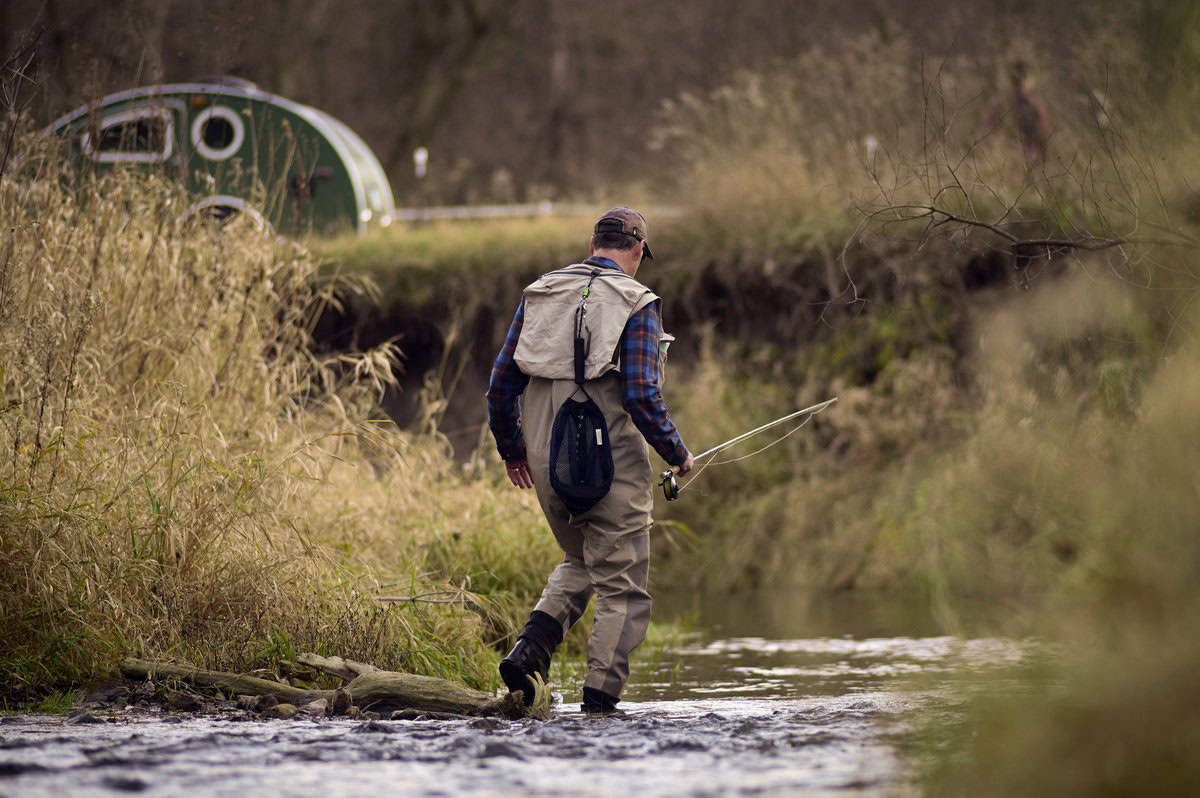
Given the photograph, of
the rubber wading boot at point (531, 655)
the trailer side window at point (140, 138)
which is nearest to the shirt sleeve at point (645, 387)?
the rubber wading boot at point (531, 655)

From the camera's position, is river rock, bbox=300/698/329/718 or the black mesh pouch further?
the black mesh pouch

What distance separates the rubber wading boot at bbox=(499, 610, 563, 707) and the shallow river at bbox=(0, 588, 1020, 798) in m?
0.22

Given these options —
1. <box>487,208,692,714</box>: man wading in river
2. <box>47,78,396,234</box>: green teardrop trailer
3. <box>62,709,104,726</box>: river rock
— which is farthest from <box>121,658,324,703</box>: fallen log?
<box>47,78,396,234</box>: green teardrop trailer

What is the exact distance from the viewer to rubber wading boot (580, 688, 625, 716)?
229 inches

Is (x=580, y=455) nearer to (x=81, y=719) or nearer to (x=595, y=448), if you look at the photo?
(x=595, y=448)

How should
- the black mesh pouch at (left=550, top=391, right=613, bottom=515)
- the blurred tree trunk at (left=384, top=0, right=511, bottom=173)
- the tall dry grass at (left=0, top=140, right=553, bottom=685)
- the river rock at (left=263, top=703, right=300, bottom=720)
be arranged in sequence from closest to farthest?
the river rock at (left=263, top=703, right=300, bottom=720), the black mesh pouch at (left=550, top=391, right=613, bottom=515), the tall dry grass at (left=0, top=140, right=553, bottom=685), the blurred tree trunk at (left=384, top=0, right=511, bottom=173)

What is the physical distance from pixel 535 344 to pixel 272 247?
10.8 feet

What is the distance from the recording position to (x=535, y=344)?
5996 mm

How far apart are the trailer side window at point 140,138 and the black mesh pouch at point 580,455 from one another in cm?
392

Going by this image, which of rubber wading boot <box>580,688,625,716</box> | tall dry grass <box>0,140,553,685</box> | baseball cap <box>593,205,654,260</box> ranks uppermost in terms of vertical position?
baseball cap <box>593,205,654,260</box>

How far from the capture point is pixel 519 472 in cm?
630

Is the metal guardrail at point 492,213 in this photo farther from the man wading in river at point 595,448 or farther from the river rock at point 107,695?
the river rock at point 107,695

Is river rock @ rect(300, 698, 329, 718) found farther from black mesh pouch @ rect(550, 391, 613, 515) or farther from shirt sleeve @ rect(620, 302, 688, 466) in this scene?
shirt sleeve @ rect(620, 302, 688, 466)

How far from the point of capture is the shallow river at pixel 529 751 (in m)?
3.83
